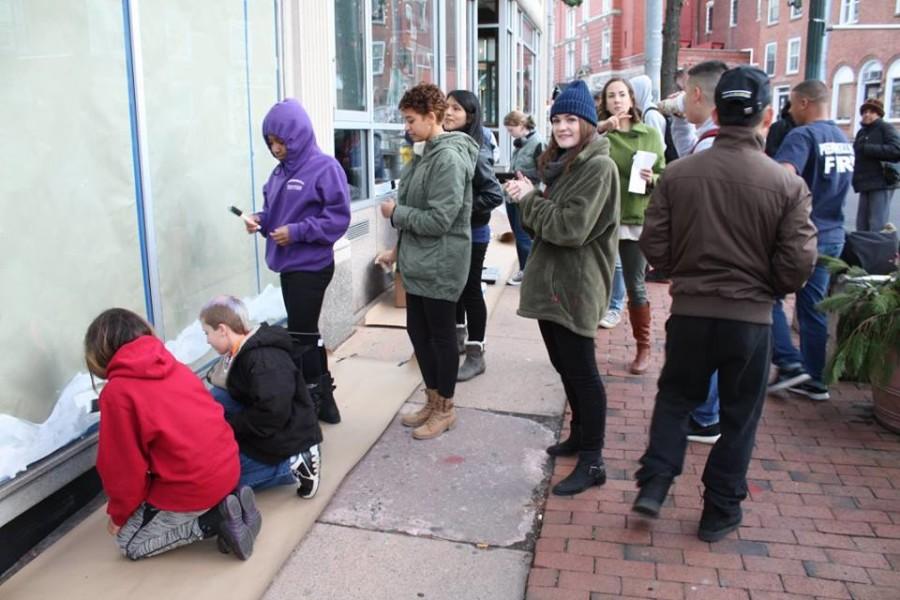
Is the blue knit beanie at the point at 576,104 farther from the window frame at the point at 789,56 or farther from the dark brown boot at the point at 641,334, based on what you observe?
the window frame at the point at 789,56

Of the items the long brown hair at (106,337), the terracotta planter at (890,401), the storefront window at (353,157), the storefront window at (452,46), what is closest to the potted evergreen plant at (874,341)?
the terracotta planter at (890,401)

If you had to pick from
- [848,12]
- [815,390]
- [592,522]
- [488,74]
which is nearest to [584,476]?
[592,522]

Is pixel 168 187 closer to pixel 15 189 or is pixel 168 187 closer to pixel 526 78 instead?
pixel 15 189

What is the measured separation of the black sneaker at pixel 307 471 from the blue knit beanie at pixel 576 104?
1853 mm

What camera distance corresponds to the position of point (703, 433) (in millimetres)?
4305

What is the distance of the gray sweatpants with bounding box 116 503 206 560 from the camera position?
3.16 m

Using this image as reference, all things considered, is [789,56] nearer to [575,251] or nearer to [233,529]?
[575,251]

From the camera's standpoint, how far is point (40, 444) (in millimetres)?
3369

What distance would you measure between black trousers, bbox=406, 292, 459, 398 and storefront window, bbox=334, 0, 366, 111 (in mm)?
2725

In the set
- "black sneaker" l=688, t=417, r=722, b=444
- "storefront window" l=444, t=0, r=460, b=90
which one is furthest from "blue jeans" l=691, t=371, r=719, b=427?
"storefront window" l=444, t=0, r=460, b=90

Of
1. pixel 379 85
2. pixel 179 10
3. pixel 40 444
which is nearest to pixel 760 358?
pixel 40 444

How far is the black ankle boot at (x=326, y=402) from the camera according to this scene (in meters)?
4.40

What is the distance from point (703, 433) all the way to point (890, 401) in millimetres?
1057

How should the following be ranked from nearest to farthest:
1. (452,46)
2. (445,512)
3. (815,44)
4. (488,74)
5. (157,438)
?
(157,438) → (445,512) → (815,44) → (452,46) → (488,74)
